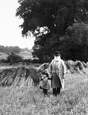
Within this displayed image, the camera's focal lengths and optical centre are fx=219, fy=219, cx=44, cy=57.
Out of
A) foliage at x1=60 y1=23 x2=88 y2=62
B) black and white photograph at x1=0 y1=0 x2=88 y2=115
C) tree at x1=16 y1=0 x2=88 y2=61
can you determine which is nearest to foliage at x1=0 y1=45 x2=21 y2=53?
black and white photograph at x1=0 y1=0 x2=88 y2=115

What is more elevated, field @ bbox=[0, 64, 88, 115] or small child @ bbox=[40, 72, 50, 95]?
small child @ bbox=[40, 72, 50, 95]

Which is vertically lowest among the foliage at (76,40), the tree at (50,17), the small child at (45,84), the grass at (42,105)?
the grass at (42,105)

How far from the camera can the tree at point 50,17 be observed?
95.6 ft

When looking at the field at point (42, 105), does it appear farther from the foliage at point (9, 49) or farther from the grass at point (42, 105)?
the foliage at point (9, 49)

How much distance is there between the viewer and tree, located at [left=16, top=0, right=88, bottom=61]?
95.6 feet

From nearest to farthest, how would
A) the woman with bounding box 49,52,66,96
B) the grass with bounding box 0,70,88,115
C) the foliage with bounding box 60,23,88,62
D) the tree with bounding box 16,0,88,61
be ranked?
the grass with bounding box 0,70,88,115
the woman with bounding box 49,52,66,96
the foliage with bounding box 60,23,88,62
the tree with bounding box 16,0,88,61

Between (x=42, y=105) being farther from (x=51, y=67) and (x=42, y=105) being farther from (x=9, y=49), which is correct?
(x=9, y=49)

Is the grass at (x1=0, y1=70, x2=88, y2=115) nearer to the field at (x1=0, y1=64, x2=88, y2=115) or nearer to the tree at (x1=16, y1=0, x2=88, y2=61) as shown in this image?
the field at (x1=0, y1=64, x2=88, y2=115)

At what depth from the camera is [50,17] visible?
104ft

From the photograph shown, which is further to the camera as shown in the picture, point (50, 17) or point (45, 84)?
point (50, 17)

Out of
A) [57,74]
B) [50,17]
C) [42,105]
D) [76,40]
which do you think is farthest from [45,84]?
[50,17]

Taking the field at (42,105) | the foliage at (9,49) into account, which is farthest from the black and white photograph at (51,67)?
the foliage at (9,49)

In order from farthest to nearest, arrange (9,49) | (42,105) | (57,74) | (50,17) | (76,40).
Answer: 1. (9,49)
2. (50,17)
3. (76,40)
4. (57,74)
5. (42,105)

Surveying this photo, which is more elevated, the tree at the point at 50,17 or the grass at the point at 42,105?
the tree at the point at 50,17
